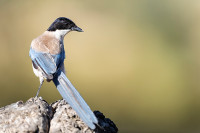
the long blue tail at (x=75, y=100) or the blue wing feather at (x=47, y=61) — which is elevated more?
the blue wing feather at (x=47, y=61)

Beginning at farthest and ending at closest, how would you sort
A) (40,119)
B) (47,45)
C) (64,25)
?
(64,25), (47,45), (40,119)

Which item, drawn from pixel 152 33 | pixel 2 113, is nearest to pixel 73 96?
pixel 2 113

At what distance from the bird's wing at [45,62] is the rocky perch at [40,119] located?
1.33ft

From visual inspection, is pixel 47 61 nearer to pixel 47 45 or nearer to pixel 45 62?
pixel 45 62

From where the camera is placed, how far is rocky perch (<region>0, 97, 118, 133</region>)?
13.7 ft

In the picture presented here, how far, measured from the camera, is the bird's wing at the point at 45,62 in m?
4.89

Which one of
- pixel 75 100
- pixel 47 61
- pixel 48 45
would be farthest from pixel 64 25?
pixel 75 100

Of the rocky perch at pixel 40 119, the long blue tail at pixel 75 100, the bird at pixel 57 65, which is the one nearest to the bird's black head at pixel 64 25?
the bird at pixel 57 65

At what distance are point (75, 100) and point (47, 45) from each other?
1.26 metres

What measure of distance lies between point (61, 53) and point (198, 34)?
7346 millimetres

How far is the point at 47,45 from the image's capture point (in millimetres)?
5430

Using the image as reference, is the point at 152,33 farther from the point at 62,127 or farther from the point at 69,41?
the point at 62,127

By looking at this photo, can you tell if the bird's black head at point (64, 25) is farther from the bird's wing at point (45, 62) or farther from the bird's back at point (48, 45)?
the bird's wing at point (45, 62)

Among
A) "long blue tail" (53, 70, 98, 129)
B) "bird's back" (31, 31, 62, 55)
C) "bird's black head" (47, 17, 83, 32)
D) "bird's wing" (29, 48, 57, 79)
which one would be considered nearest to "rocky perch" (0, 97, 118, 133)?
"long blue tail" (53, 70, 98, 129)
